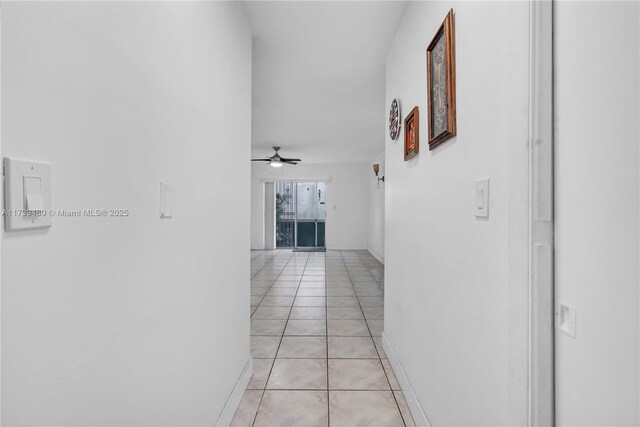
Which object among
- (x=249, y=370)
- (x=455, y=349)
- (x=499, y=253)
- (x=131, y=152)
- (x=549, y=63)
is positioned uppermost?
(x=549, y=63)

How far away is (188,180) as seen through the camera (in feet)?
3.98

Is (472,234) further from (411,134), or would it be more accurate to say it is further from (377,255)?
(377,255)

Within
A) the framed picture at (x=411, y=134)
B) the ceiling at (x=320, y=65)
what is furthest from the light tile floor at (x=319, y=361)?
the ceiling at (x=320, y=65)

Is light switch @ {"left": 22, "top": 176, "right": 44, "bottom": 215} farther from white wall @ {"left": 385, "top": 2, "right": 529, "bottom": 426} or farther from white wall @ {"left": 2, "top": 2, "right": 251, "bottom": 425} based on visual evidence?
white wall @ {"left": 385, "top": 2, "right": 529, "bottom": 426}

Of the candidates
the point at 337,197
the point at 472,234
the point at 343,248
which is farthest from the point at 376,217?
the point at 472,234

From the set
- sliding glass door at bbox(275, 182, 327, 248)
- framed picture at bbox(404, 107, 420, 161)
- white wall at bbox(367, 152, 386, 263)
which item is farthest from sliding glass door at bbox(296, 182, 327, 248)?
framed picture at bbox(404, 107, 420, 161)

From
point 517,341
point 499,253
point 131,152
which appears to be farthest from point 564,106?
point 131,152

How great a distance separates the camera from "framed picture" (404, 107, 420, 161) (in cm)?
173

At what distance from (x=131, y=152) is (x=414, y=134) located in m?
1.37

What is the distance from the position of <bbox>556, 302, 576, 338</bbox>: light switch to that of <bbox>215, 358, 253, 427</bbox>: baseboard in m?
1.44

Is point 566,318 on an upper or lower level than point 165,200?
lower

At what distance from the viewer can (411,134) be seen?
183 centimetres

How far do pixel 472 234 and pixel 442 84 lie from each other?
657 millimetres

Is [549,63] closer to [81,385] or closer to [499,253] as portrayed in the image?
[499,253]
